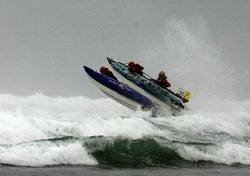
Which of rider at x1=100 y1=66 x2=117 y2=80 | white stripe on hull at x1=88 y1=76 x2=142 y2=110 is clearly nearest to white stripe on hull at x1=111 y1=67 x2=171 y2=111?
rider at x1=100 y1=66 x2=117 y2=80

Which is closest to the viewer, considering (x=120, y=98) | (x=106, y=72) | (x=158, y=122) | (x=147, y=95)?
(x=158, y=122)

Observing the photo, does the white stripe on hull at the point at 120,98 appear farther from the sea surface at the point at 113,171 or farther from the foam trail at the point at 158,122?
the sea surface at the point at 113,171

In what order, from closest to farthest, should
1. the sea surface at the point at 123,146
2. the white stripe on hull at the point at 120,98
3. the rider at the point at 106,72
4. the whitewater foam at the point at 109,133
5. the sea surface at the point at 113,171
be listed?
the sea surface at the point at 113,171 → the sea surface at the point at 123,146 → the whitewater foam at the point at 109,133 → the rider at the point at 106,72 → the white stripe on hull at the point at 120,98

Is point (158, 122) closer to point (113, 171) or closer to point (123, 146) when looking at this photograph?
point (123, 146)

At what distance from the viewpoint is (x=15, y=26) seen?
48.1 m

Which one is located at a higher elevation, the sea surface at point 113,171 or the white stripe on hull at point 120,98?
the white stripe on hull at point 120,98

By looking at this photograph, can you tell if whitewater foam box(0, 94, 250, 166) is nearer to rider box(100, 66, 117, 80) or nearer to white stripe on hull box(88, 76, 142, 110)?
white stripe on hull box(88, 76, 142, 110)

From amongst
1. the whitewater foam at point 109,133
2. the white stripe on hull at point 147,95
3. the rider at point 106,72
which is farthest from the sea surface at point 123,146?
Answer: the rider at point 106,72

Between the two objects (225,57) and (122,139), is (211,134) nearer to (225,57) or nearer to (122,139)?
(122,139)

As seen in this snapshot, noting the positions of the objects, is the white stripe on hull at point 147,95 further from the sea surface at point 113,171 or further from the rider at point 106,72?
the sea surface at point 113,171

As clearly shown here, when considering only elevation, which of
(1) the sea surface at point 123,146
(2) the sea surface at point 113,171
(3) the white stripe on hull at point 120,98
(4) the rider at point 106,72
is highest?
(4) the rider at point 106,72

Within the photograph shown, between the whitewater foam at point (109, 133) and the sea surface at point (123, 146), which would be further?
the whitewater foam at point (109, 133)

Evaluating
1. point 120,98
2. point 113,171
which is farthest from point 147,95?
point 113,171

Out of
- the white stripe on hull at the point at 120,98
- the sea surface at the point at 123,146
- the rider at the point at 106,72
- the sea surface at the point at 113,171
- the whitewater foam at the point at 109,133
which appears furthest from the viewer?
the white stripe on hull at the point at 120,98
